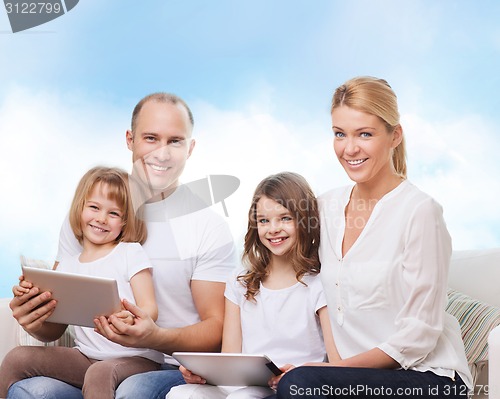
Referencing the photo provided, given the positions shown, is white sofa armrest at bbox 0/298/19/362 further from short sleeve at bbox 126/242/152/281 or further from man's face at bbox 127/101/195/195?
man's face at bbox 127/101/195/195

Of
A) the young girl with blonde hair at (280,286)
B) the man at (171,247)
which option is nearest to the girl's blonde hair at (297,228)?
the young girl with blonde hair at (280,286)

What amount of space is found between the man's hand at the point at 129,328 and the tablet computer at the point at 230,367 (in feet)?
0.56

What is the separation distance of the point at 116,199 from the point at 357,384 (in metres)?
0.92

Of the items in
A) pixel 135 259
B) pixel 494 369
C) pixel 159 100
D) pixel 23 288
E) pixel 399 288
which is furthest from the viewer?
pixel 159 100

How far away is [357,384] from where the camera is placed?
166 cm

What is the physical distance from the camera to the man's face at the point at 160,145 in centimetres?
222

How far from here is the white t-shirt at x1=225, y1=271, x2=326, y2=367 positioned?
2020 millimetres

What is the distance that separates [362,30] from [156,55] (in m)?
1.03

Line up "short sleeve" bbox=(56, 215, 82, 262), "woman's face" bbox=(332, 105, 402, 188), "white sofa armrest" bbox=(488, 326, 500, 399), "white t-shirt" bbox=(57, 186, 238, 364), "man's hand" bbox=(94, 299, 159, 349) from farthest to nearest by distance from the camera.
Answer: "short sleeve" bbox=(56, 215, 82, 262)
"white t-shirt" bbox=(57, 186, 238, 364)
"man's hand" bbox=(94, 299, 159, 349)
"woman's face" bbox=(332, 105, 402, 188)
"white sofa armrest" bbox=(488, 326, 500, 399)

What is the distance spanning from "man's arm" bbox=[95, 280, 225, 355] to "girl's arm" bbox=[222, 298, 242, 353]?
0.04 m

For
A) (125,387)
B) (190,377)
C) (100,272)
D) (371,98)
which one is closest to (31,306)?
(100,272)

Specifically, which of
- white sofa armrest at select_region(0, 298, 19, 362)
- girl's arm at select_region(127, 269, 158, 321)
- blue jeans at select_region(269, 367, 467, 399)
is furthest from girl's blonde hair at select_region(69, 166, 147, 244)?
blue jeans at select_region(269, 367, 467, 399)

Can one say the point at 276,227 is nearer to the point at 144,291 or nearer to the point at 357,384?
the point at 144,291

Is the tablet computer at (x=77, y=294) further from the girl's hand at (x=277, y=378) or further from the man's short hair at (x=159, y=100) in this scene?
the man's short hair at (x=159, y=100)
